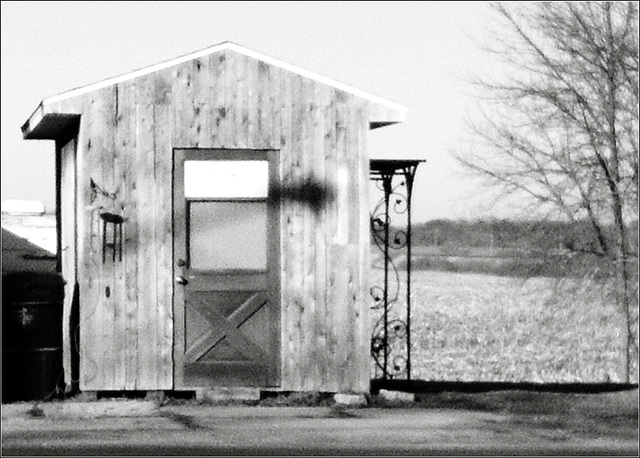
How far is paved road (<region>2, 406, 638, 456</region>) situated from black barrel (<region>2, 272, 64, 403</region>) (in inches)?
41.5

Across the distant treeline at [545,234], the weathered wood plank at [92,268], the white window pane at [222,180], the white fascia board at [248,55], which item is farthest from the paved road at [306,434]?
the distant treeline at [545,234]

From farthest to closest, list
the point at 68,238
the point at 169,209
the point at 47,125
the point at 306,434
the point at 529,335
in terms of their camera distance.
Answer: the point at 529,335 < the point at 68,238 < the point at 47,125 < the point at 169,209 < the point at 306,434

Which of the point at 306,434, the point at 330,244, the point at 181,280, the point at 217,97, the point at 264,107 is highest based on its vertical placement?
the point at 217,97

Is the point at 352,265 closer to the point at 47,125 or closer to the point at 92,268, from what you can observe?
the point at 92,268

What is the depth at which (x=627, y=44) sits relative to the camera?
70.9 feet

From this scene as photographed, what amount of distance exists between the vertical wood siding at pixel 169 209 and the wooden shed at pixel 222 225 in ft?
0.05

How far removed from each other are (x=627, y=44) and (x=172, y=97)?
8641mm

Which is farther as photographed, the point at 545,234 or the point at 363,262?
the point at 545,234

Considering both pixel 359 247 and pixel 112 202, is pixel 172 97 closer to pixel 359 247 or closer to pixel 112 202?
pixel 112 202

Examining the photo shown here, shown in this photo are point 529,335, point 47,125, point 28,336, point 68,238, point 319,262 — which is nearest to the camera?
point 28,336

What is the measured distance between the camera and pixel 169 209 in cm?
1550

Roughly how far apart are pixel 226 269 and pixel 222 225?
18.4 inches

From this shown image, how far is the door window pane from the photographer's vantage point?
51.2 ft

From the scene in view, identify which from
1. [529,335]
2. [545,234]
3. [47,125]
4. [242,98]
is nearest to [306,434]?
[242,98]
